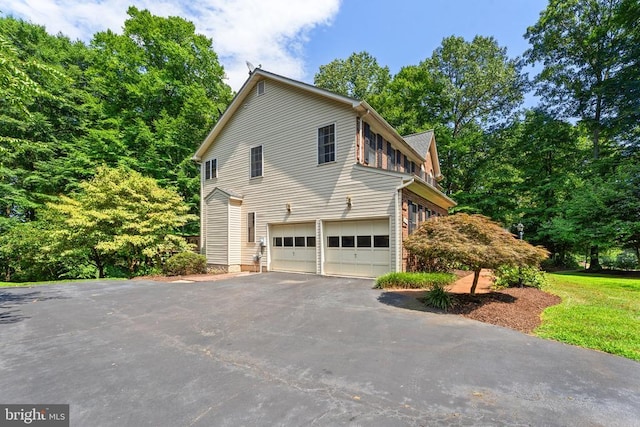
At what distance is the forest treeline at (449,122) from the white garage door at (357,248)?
905 centimetres

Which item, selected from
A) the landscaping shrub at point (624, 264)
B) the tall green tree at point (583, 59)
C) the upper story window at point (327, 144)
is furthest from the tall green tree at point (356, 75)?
the landscaping shrub at point (624, 264)

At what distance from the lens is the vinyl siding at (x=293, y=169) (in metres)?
11.5

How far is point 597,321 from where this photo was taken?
19.4ft

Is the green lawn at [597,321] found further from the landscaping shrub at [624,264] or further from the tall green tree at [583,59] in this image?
the tall green tree at [583,59]

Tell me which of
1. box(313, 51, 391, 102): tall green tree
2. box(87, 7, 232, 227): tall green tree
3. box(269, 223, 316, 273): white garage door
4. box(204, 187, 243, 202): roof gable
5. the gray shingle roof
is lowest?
box(269, 223, 316, 273): white garage door

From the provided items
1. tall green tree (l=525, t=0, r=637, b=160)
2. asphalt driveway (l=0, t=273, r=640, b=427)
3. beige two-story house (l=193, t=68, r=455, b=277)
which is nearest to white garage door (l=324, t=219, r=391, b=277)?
beige two-story house (l=193, t=68, r=455, b=277)

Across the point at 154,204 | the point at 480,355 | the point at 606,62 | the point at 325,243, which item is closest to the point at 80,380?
the point at 480,355

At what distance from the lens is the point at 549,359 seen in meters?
4.18

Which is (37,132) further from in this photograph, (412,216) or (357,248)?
(412,216)

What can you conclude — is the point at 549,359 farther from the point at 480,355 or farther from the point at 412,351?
the point at 412,351

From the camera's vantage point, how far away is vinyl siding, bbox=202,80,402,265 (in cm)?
1146

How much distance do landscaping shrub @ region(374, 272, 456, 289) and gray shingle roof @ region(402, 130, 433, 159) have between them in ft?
38.6

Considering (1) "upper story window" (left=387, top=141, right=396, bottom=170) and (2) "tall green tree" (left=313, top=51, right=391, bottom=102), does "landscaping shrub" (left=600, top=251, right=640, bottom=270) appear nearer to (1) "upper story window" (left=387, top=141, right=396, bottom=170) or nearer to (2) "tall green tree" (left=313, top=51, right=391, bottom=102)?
(1) "upper story window" (left=387, top=141, right=396, bottom=170)

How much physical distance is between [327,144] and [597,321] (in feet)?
33.2
